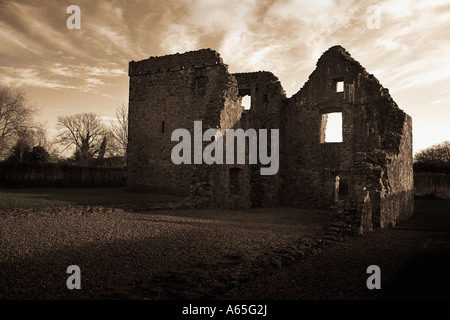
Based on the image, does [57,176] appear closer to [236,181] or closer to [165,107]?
[165,107]

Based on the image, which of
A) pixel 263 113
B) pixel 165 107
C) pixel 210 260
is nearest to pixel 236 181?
pixel 263 113

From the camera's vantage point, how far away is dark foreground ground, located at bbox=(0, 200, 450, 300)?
3658mm

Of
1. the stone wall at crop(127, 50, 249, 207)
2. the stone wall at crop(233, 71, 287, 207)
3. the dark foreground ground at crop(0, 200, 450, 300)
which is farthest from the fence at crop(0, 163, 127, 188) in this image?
the dark foreground ground at crop(0, 200, 450, 300)

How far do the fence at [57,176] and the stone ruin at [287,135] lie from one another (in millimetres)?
3506

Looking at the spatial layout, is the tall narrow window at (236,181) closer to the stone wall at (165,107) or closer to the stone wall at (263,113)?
the stone wall at (263,113)

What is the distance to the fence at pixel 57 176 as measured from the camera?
1791cm

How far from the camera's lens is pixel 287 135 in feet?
48.2

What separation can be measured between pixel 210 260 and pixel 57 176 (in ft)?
56.1

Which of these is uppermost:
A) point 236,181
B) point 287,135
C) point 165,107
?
point 165,107

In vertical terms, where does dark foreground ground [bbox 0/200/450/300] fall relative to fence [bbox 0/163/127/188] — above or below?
below

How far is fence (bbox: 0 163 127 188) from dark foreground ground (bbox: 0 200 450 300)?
11.1m

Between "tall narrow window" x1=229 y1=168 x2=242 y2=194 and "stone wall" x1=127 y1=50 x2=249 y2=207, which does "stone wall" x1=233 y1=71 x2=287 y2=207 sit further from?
"stone wall" x1=127 y1=50 x2=249 y2=207

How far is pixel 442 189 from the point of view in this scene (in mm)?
19172
